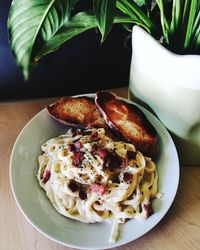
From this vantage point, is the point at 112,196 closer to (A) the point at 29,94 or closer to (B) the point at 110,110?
(B) the point at 110,110

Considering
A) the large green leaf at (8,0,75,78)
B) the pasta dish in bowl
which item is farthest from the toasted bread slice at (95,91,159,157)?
the large green leaf at (8,0,75,78)

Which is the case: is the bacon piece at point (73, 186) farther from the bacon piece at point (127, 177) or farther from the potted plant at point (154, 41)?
the potted plant at point (154, 41)

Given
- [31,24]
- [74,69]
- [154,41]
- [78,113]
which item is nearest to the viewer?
[31,24]

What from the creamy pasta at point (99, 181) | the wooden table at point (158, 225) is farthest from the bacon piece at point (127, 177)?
the wooden table at point (158, 225)

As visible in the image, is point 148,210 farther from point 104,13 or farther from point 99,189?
point 104,13

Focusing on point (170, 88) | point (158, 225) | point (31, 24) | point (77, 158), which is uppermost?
point (31, 24)

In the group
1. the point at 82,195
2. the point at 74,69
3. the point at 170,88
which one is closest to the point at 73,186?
A: the point at 82,195

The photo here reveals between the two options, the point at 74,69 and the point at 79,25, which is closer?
the point at 79,25
